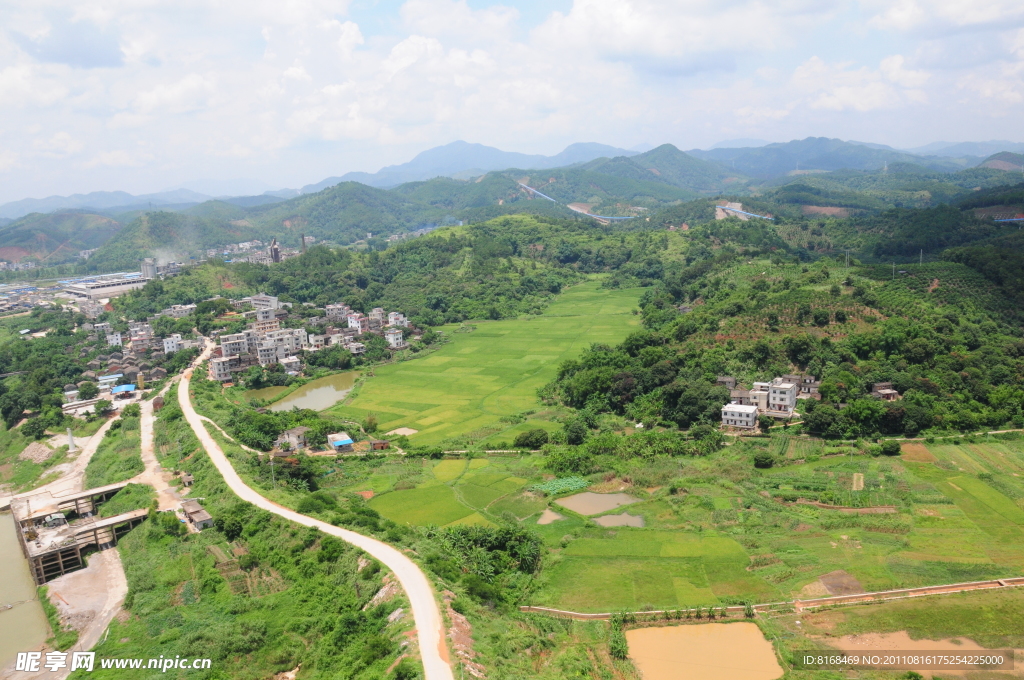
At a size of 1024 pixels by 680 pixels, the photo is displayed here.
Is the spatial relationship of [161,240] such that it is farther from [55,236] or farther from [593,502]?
[593,502]

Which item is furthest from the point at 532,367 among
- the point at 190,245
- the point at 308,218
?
the point at 308,218

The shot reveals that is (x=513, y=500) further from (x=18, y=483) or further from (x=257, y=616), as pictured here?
(x=18, y=483)

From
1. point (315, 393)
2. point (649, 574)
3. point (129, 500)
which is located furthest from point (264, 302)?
point (649, 574)

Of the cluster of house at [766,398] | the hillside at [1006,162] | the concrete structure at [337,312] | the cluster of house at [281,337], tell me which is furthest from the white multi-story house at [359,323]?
the hillside at [1006,162]

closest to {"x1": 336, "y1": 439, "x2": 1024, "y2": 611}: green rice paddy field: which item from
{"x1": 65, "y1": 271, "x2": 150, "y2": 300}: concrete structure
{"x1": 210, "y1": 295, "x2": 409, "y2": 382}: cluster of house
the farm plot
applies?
the farm plot

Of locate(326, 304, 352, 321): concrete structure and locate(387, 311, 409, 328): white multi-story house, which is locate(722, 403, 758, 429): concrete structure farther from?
locate(326, 304, 352, 321): concrete structure

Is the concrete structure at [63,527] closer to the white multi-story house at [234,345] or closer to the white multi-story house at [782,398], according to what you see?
the white multi-story house at [234,345]
